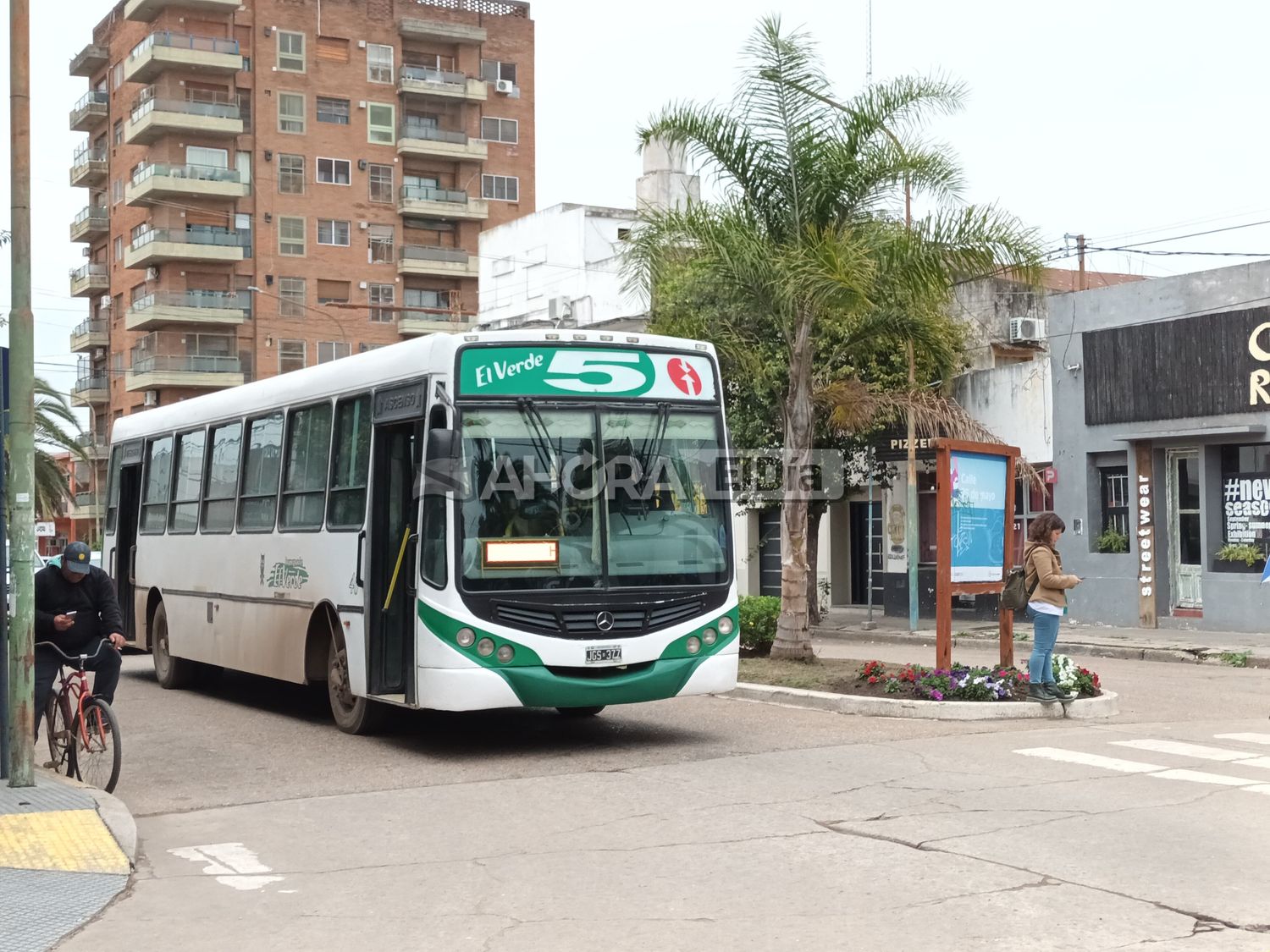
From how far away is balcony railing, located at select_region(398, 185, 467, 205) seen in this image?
7075cm

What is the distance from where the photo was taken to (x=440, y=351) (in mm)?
11688

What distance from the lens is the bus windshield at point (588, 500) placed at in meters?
11.4

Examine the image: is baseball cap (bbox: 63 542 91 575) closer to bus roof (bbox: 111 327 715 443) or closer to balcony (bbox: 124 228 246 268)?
bus roof (bbox: 111 327 715 443)

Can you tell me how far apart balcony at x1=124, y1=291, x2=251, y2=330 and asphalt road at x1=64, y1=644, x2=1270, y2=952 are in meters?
55.3

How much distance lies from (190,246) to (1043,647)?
5838cm

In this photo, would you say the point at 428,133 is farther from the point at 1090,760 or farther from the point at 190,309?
the point at 1090,760

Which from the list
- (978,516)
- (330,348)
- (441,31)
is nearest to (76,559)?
(978,516)

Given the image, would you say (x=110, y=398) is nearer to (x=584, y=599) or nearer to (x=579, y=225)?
(x=579, y=225)

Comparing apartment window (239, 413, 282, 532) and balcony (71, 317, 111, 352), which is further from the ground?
balcony (71, 317, 111, 352)

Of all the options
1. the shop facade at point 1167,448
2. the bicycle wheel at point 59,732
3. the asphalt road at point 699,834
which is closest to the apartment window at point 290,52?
the shop facade at point 1167,448

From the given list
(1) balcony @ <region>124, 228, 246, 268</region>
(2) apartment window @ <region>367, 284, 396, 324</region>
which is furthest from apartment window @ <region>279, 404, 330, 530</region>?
(2) apartment window @ <region>367, 284, 396, 324</region>

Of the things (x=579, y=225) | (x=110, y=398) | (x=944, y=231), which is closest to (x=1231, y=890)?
(x=944, y=231)

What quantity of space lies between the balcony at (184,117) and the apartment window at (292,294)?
6679 mm

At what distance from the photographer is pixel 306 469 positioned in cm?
1385
